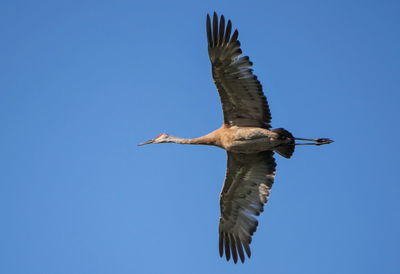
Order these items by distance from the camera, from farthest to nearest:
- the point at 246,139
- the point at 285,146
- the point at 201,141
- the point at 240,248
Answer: the point at 240,248 → the point at 201,141 → the point at 285,146 → the point at 246,139

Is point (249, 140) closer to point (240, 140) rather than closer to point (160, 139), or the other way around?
point (240, 140)

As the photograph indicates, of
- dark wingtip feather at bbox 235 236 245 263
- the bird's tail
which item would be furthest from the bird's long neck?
dark wingtip feather at bbox 235 236 245 263

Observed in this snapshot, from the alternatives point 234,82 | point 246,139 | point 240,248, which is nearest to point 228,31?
point 234,82

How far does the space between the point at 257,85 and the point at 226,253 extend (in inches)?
182

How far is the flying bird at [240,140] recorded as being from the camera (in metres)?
11.5

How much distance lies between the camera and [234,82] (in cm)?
1171

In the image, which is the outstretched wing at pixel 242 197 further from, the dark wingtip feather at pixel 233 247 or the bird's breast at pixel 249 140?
the bird's breast at pixel 249 140

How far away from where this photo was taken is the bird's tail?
1184 cm

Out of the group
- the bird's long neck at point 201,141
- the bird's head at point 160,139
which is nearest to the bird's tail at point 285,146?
the bird's long neck at point 201,141

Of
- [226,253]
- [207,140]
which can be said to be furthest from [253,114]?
[226,253]

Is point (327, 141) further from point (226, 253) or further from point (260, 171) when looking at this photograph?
point (226, 253)

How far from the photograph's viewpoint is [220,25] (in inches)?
450

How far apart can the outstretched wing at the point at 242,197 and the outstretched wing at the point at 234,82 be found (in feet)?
3.40

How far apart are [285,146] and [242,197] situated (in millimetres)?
1973
